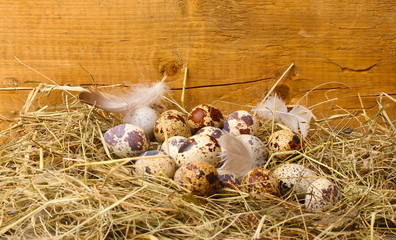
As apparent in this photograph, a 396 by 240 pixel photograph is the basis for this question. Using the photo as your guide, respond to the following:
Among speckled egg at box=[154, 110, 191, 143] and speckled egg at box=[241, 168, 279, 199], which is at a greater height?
speckled egg at box=[154, 110, 191, 143]

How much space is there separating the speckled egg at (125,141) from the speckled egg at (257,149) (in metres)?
0.54

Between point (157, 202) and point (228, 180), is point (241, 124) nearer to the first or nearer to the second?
point (228, 180)

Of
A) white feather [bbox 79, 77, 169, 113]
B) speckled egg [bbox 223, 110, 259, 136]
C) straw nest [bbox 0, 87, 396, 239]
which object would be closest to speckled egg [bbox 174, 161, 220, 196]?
straw nest [bbox 0, 87, 396, 239]

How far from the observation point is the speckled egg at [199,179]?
1799 mm

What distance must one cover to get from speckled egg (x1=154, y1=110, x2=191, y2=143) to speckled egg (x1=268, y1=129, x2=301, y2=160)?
517mm

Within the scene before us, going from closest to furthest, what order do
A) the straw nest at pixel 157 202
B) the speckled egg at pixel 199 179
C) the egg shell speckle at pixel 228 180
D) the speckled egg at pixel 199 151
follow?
1. the straw nest at pixel 157 202
2. the speckled egg at pixel 199 179
3. the egg shell speckle at pixel 228 180
4. the speckled egg at pixel 199 151

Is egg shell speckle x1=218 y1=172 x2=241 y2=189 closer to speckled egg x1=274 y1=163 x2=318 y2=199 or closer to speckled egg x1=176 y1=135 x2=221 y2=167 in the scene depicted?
speckled egg x1=176 y1=135 x2=221 y2=167

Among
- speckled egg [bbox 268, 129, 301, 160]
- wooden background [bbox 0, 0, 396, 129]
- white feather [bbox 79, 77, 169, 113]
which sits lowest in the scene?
speckled egg [bbox 268, 129, 301, 160]

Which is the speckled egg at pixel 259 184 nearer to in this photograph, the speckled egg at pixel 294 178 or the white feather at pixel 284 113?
the speckled egg at pixel 294 178

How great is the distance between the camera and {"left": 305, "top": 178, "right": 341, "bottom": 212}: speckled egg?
1.80 metres

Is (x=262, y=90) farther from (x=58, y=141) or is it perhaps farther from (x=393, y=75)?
(x=58, y=141)

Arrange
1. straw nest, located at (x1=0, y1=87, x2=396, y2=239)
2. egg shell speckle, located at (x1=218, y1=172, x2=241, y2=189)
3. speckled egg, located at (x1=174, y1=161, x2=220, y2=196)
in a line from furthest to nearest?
1. egg shell speckle, located at (x1=218, y1=172, x2=241, y2=189)
2. speckled egg, located at (x1=174, y1=161, x2=220, y2=196)
3. straw nest, located at (x1=0, y1=87, x2=396, y2=239)

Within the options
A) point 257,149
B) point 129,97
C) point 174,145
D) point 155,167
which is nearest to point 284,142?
point 257,149

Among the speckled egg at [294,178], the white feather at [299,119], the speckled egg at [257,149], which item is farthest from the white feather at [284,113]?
the speckled egg at [294,178]
